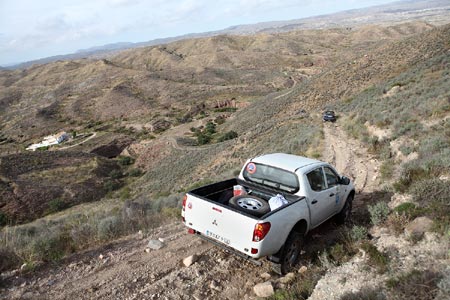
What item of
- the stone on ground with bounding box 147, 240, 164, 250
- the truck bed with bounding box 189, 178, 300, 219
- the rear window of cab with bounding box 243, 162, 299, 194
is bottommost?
→ the stone on ground with bounding box 147, 240, 164, 250

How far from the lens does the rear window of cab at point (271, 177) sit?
22.4 feet

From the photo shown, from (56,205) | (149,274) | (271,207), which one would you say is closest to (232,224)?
(271,207)

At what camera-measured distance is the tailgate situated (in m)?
5.48

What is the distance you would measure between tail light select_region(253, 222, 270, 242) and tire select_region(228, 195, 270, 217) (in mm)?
728

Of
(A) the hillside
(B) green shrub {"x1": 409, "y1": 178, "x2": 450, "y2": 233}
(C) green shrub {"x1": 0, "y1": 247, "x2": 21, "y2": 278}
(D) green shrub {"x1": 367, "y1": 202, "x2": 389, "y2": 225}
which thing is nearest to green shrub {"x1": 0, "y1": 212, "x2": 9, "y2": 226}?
(A) the hillside

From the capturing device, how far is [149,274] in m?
6.14

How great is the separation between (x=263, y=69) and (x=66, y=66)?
282 feet

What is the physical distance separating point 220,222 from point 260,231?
0.81m

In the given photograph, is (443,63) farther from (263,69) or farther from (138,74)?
(138,74)

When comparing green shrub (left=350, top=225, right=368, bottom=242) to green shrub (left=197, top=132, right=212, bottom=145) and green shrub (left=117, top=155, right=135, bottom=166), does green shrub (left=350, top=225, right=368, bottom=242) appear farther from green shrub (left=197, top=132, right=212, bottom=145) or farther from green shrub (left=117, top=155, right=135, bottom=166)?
green shrub (left=117, top=155, right=135, bottom=166)

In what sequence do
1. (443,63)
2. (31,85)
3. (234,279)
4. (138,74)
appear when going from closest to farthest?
1. (234,279)
2. (443,63)
3. (138,74)
4. (31,85)

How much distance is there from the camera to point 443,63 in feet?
85.4

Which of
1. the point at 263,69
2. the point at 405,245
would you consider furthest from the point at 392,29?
the point at 405,245

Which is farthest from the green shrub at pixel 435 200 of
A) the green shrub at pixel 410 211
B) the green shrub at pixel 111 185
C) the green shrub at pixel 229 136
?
the green shrub at pixel 229 136
